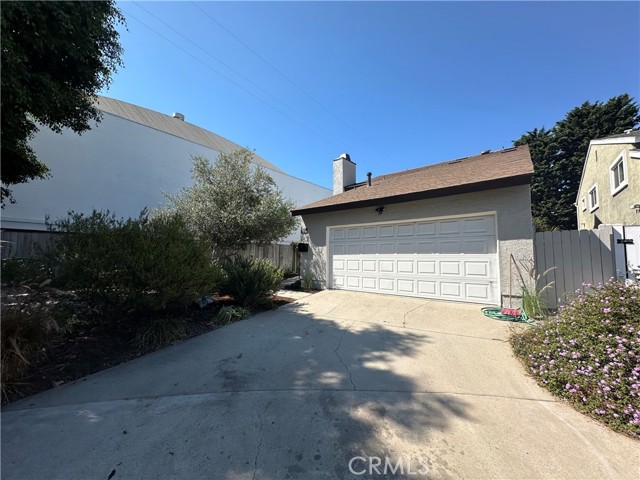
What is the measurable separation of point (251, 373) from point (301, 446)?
57.8 inches

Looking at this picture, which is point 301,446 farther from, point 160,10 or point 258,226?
point 160,10

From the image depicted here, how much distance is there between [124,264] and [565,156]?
98.1 feet

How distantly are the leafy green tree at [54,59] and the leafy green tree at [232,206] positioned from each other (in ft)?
12.4

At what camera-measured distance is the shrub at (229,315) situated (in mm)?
5559

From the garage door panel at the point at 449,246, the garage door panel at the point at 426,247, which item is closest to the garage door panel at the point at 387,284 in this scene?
the garage door panel at the point at 426,247

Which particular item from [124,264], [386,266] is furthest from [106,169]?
[386,266]

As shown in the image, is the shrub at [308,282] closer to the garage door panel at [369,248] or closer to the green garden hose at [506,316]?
the garage door panel at [369,248]

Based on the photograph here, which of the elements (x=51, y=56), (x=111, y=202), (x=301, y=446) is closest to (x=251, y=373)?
(x=301, y=446)

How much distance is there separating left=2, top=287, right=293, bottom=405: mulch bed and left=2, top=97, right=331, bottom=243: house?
9.96m

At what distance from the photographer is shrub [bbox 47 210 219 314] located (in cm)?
395

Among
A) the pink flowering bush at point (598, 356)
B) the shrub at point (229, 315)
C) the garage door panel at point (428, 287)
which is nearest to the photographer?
the pink flowering bush at point (598, 356)

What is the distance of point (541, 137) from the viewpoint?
23.6 meters

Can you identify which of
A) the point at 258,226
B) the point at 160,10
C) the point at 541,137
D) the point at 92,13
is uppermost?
the point at 541,137

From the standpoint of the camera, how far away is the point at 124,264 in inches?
161
